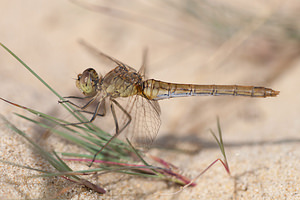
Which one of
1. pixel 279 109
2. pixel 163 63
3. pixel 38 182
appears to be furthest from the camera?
pixel 163 63

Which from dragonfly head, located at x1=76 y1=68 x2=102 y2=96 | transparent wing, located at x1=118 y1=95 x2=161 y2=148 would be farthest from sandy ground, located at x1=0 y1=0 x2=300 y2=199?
dragonfly head, located at x1=76 y1=68 x2=102 y2=96

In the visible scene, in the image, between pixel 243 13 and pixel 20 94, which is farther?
pixel 243 13

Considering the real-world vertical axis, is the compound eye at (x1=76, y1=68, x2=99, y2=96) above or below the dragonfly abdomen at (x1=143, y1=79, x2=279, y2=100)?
below

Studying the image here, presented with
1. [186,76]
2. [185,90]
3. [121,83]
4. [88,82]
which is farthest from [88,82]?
[186,76]

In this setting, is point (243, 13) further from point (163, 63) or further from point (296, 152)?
point (296, 152)

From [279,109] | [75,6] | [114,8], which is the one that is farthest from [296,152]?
[75,6]

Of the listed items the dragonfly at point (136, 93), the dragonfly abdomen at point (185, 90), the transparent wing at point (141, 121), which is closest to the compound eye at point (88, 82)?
the dragonfly at point (136, 93)

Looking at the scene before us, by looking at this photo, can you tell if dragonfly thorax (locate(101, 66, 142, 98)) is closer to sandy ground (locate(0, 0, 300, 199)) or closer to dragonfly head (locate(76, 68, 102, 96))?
dragonfly head (locate(76, 68, 102, 96))

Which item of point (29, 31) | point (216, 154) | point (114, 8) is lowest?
point (216, 154)
